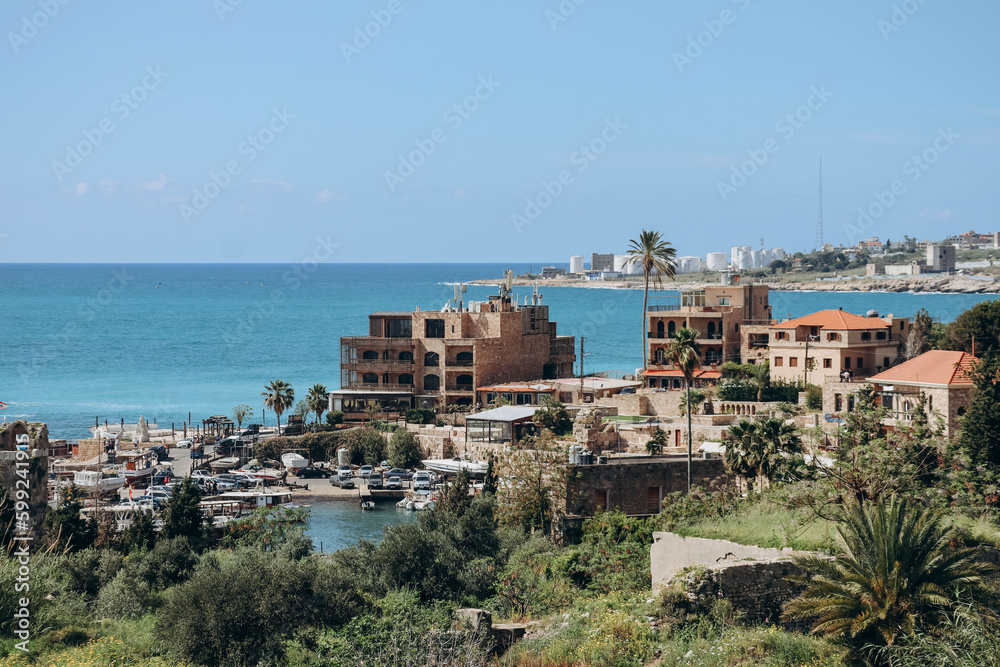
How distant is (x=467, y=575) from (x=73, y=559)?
32.5 feet

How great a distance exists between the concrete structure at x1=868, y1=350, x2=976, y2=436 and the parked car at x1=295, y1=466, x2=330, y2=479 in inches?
1091

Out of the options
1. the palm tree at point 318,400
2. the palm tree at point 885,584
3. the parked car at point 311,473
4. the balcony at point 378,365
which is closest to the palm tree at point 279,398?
the palm tree at point 318,400

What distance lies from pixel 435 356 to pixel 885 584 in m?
53.5

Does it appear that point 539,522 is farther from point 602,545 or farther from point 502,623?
point 502,623

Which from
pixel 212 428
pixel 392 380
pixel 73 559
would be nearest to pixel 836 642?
pixel 73 559

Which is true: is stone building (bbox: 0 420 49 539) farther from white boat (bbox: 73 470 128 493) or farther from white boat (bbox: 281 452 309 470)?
white boat (bbox: 281 452 309 470)

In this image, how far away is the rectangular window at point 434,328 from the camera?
70.4 m

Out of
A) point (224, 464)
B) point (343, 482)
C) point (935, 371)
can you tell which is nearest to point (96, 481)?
point (224, 464)

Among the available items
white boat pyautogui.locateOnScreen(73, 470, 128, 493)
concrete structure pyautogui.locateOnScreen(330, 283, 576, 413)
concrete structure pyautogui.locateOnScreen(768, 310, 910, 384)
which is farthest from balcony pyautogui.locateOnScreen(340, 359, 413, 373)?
concrete structure pyautogui.locateOnScreen(768, 310, 910, 384)

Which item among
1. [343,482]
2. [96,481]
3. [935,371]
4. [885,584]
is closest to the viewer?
[885,584]

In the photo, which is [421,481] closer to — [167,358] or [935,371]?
[935,371]

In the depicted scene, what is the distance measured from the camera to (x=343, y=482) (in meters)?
55.2

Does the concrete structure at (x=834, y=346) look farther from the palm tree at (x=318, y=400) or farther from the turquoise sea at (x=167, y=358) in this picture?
the palm tree at (x=318, y=400)

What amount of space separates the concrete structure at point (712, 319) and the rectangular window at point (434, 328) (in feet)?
42.9
